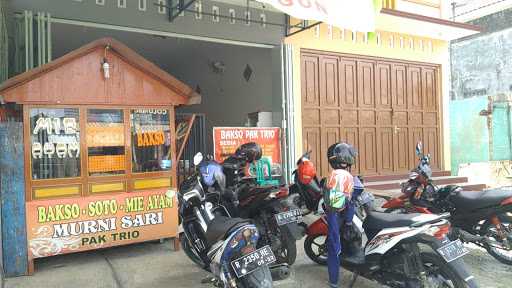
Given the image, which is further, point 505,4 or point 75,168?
point 505,4

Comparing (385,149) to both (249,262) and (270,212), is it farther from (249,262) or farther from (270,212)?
(249,262)

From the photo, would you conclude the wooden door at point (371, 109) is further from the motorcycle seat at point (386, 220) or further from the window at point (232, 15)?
the motorcycle seat at point (386, 220)

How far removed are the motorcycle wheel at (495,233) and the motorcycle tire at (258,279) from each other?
2708 millimetres

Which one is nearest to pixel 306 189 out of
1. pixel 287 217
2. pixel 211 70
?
pixel 287 217

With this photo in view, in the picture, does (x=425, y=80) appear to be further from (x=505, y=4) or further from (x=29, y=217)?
(x=505, y=4)

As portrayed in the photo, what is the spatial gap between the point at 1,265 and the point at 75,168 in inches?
48.1

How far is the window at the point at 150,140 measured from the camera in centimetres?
536

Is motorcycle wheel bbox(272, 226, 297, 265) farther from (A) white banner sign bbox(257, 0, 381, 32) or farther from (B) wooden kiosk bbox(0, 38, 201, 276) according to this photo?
(A) white banner sign bbox(257, 0, 381, 32)

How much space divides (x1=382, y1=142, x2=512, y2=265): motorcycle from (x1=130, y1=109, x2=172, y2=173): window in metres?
2.92

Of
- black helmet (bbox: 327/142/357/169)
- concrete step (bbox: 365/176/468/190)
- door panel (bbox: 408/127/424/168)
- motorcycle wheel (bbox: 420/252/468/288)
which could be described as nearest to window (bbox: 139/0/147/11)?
black helmet (bbox: 327/142/357/169)

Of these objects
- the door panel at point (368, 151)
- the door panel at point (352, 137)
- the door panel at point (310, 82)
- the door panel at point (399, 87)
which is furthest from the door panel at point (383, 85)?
the door panel at point (310, 82)

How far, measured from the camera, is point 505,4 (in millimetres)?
17672

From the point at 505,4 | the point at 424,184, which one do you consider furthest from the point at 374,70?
the point at 505,4

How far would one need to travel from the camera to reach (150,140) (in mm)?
5438
